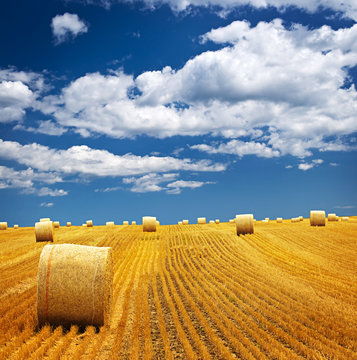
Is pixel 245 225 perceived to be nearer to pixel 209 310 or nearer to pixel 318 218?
pixel 318 218

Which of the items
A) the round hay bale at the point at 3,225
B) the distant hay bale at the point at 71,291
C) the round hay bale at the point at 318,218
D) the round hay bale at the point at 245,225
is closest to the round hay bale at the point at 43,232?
the round hay bale at the point at 245,225

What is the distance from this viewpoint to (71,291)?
8.85m

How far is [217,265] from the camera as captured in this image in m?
17.6

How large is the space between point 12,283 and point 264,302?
9.91m

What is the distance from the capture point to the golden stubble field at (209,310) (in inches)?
286

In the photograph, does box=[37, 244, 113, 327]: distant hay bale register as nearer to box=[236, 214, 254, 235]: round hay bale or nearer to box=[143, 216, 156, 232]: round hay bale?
box=[236, 214, 254, 235]: round hay bale

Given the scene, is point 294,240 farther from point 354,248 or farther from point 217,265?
point 217,265

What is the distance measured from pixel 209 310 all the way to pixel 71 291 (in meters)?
4.09

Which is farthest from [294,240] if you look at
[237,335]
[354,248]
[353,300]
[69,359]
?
[69,359]

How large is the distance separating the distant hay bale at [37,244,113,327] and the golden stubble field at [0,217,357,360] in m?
0.29

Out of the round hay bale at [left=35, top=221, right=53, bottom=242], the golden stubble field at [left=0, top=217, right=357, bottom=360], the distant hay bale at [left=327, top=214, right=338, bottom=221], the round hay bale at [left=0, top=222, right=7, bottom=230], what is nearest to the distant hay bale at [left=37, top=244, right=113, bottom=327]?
the golden stubble field at [left=0, top=217, right=357, bottom=360]

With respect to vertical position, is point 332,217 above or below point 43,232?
below

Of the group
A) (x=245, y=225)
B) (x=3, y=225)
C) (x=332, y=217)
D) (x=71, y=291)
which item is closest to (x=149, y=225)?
(x=245, y=225)

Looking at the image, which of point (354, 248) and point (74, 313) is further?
point (354, 248)
